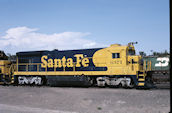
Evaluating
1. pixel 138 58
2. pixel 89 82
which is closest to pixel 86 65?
pixel 89 82

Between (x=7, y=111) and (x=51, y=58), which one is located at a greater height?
(x=51, y=58)

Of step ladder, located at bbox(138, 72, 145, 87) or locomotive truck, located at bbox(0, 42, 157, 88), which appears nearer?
step ladder, located at bbox(138, 72, 145, 87)

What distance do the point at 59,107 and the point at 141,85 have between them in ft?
24.9

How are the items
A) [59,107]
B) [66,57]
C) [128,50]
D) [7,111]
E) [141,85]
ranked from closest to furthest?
[7,111]
[59,107]
[141,85]
[128,50]
[66,57]

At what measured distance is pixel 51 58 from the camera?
56.6 feet

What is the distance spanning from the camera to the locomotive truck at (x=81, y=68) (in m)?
14.6

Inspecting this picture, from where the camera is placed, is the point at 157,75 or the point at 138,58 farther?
the point at 157,75

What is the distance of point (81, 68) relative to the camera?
16.1 m

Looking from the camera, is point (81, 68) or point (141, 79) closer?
point (141, 79)

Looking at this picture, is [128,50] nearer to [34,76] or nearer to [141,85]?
[141,85]

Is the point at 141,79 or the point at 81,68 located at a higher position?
the point at 81,68

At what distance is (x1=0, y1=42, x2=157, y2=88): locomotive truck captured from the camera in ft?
47.9

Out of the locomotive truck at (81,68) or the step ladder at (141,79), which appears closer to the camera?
the step ladder at (141,79)

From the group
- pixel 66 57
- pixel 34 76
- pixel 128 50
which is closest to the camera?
pixel 128 50
